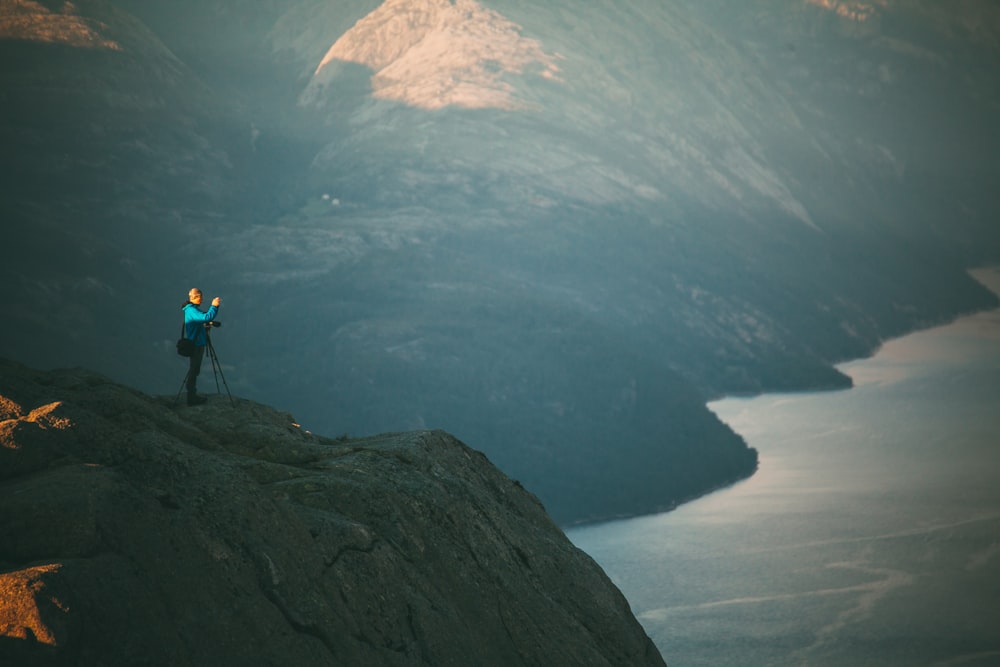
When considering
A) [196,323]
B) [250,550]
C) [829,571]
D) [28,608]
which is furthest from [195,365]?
[829,571]

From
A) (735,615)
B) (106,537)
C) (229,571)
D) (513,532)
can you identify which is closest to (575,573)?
(513,532)

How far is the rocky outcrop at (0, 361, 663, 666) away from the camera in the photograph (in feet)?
62.4

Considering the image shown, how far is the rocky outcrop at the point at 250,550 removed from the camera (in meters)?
19.0

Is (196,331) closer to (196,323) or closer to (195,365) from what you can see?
(196,323)

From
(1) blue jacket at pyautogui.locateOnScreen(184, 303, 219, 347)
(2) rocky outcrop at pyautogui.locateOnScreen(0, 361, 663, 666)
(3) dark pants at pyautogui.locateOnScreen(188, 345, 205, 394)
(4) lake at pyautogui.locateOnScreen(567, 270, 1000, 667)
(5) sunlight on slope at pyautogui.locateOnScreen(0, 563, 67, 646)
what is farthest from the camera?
(4) lake at pyautogui.locateOnScreen(567, 270, 1000, 667)

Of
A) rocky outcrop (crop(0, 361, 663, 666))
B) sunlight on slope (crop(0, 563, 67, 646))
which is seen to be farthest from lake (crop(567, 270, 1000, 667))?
sunlight on slope (crop(0, 563, 67, 646))

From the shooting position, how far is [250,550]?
2159cm

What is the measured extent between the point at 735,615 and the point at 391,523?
112685mm

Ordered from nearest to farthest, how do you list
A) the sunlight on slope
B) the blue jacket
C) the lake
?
the sunlight on slope
the blue jacket
the lake

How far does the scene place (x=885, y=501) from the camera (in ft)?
592

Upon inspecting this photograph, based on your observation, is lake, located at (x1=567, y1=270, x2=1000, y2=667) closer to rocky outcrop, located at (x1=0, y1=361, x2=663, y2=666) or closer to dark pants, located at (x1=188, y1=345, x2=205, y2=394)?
rocky outcrop, located at (x1=0, y1=361, x2=663, y2=666)

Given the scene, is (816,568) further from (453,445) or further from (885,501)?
(453,445)

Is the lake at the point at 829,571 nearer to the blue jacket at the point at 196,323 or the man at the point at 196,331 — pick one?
the man at the point at 196,331

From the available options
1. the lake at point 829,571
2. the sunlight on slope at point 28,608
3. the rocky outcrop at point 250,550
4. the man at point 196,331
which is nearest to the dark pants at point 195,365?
the man at point 196,331
